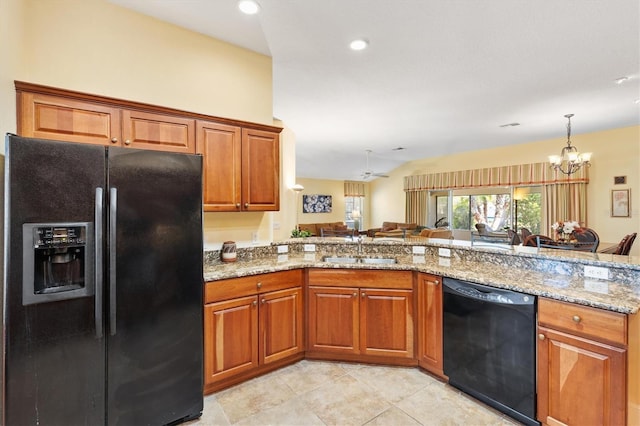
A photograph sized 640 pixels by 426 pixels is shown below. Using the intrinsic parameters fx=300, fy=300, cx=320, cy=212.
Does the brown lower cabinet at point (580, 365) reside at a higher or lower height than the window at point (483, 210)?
lower

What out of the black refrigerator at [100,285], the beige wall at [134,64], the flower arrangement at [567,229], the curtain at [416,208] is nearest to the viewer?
the black refrigerator at [100,285]

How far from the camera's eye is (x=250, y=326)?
93.4 inches

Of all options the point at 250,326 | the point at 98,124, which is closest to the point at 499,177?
the point at 250,326

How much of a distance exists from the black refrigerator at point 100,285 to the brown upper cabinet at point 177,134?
0.59m

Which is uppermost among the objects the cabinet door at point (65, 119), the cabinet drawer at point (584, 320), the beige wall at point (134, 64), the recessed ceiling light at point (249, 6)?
the recessed ceiling light at point (249, 6)

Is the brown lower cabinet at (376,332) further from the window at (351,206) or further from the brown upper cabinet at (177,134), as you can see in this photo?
the window at (351,206)

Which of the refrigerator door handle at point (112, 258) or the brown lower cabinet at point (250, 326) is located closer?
the refrigerator door handle at point (112, 258)

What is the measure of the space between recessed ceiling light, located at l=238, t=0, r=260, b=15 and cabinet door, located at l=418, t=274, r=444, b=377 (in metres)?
2.41

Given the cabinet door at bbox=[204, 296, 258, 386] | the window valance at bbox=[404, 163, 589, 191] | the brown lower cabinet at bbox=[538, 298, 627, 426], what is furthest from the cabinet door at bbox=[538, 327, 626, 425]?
the window valance at bbox=[404, 163, 589, 191]

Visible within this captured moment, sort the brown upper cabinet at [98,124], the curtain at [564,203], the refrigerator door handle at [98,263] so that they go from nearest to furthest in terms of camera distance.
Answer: the refrigerator door handle at [98,263] < the brown upper cabinet at [98,124] < the curtain at [564,203]

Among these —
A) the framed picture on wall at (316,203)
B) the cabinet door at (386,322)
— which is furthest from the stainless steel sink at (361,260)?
the framed picture on wall at (316,203)

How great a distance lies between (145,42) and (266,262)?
2104mm

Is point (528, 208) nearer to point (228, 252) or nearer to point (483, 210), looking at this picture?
point (483, 210)

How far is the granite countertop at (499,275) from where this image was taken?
5.49ft
